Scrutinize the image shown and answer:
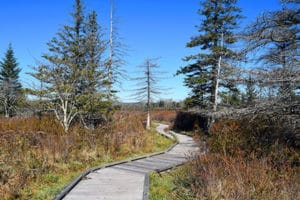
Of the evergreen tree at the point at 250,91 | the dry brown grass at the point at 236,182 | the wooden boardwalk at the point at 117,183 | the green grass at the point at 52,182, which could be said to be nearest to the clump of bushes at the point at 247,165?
the dry brown grass at the point at 236,182

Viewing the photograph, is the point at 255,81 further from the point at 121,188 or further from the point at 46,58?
the point at 46,58

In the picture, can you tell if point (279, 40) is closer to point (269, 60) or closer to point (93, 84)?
point (269, 60)

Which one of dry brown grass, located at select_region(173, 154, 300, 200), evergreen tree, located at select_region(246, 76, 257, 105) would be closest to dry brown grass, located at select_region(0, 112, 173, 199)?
dry brown grass, located at select_region(173, 154, 300, 200)

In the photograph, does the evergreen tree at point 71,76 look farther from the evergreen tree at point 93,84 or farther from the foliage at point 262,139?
the foliage at point 262,139

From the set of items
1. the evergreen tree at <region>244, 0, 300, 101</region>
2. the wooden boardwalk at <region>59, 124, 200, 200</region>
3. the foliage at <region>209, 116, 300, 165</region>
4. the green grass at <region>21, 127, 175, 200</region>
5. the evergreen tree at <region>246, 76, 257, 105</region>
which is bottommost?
the green grass at <region>21, 127, 175, 200</region>

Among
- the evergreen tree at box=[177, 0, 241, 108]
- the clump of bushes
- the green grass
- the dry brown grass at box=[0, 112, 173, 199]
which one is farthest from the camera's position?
the evergreen tree at box=[177, 0, 241, 108]

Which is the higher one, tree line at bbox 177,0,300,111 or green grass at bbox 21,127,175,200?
tree line at bbox 177,0,300,111

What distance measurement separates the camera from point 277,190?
17.5 feet

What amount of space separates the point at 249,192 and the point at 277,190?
617 millimetres

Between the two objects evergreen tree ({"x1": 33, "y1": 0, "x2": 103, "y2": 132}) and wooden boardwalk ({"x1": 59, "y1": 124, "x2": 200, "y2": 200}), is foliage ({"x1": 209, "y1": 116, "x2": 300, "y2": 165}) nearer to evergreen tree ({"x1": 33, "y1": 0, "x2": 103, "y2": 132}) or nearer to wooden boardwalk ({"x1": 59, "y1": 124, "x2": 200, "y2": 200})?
wooden boardwalk ({"x1": 59, "y1": 124, "x2": 200, "y2": 200})

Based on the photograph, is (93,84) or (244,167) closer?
(244,167)

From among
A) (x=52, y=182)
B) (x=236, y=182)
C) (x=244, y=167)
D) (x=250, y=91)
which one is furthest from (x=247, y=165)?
(x=52, y=182)

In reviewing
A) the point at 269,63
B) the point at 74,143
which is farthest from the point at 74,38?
the point at 269,63

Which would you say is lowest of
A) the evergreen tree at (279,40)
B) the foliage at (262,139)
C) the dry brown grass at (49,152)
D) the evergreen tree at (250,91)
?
the dry brown grass at (49,152)
